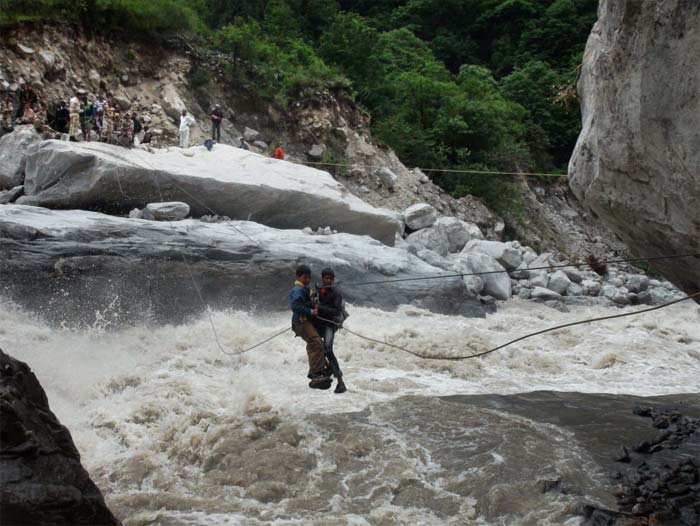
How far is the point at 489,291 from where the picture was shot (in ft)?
57.8

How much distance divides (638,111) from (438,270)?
9274 millimetres

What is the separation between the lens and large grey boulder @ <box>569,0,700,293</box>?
6.36m

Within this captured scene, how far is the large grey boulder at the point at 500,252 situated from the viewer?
19688 mm

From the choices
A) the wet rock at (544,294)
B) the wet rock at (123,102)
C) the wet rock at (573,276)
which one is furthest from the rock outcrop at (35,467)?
the wet rock at (123,102)

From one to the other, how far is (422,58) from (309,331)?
97.6 feet

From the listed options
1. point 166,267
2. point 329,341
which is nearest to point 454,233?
point 166,267

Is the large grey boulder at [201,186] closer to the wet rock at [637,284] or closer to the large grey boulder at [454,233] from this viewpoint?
the large grey boulder at [454,233]

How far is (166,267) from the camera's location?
43.4 feet

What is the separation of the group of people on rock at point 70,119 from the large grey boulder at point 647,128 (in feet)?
39.5

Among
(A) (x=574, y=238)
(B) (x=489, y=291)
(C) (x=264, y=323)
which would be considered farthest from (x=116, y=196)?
(A) (x=574, y=238)

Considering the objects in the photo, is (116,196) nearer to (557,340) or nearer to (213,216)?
(213,216)

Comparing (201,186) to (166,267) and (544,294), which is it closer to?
(166,267)

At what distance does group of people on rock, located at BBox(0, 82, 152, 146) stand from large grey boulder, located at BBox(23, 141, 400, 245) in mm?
1758

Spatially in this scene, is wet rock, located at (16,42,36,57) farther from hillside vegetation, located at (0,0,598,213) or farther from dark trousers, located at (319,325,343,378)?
dark trousers, located at (319,325,343,378)
